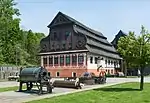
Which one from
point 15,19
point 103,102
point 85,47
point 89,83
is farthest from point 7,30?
point 103,102

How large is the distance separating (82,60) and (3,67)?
58.3 ft

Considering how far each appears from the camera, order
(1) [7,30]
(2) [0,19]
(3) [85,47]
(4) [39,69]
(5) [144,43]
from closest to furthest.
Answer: (4) [39,69]
(5) [144,43]
(2) [0,19]
(1) [7,30]
(3) [85,47]

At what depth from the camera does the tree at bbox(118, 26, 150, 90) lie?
78.2ft

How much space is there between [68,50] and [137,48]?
4274 cm

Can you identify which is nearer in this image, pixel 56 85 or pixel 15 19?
pixel 56 85

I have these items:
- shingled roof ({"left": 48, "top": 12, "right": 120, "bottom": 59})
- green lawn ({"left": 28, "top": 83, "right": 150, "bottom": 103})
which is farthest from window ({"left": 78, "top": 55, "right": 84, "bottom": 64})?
green lawn ({"left": 28, "top": 83, "right": 150, "bottom": 103})

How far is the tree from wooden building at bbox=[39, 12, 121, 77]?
38.8 m

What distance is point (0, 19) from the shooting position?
5153 cm

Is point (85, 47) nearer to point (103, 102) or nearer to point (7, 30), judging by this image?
point (7, 30)

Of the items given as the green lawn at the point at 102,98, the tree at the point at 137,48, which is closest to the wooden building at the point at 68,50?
the tree at the point at 137,48

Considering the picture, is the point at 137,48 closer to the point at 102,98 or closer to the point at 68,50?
the point at 102,98

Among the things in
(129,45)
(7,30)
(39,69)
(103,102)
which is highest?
(7,30)

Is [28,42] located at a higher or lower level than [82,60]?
higher

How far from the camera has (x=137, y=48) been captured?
24016 millimetres
